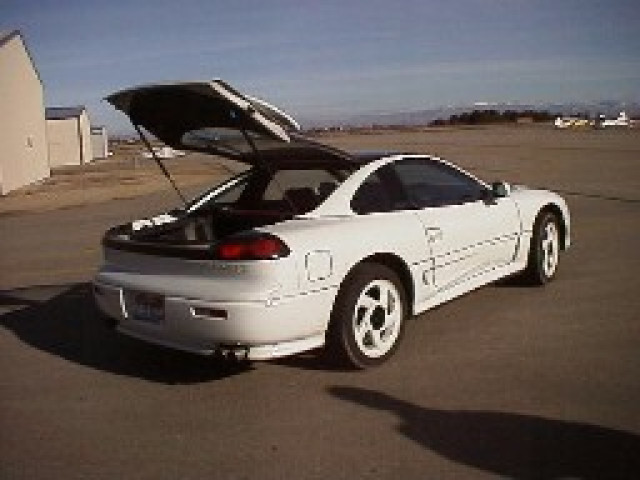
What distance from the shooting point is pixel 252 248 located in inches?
179

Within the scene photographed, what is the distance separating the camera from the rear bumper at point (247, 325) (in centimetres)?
449

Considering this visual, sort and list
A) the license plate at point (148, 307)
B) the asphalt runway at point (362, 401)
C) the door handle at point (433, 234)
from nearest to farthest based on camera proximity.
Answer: the asphalt runway at point (362, 401)
the license plate at point (148, 307)
the door handle at point (433, 234)

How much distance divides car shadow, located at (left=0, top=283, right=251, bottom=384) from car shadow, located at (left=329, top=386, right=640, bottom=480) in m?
1.59

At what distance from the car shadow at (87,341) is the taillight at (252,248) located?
866 mm

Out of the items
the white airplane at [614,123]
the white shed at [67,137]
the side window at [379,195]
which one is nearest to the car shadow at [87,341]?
the side window at [379,195]

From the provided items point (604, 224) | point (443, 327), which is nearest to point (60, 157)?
point (604, 224)

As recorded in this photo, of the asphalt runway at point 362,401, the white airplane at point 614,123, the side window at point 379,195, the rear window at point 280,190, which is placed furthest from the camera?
the white airplane at point 614,123

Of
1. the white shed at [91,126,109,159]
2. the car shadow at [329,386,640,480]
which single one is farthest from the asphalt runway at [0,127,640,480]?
the white shed at [91,126,109,159]

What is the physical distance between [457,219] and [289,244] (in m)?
1.82

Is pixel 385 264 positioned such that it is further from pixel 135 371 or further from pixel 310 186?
pixel 135 371

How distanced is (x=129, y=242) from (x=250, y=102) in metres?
1.37

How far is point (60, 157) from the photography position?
168ft

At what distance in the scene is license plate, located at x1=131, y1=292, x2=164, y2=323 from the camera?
484 centimetres

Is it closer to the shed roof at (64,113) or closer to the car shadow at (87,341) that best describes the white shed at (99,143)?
the shed roof at (64,113)
